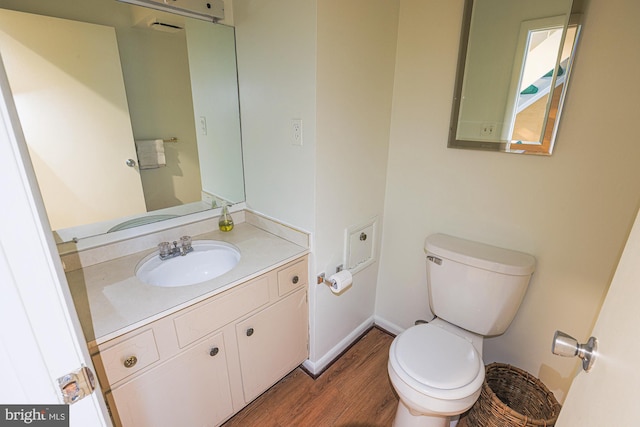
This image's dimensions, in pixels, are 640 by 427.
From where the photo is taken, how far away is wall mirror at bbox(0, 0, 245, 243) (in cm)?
110

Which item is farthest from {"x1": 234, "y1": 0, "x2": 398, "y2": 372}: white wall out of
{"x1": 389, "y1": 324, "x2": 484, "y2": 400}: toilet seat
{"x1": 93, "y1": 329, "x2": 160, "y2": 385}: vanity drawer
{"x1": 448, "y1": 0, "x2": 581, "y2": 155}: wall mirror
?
{"x1": 93, "y1": 329, "x2": 160, "y2": 385}: vanity drawer

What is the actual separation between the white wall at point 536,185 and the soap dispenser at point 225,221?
95 cm

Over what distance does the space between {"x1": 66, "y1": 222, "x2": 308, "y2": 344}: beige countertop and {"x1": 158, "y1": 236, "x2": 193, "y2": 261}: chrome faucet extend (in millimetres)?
84

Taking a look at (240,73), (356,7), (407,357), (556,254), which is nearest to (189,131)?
(240,73)

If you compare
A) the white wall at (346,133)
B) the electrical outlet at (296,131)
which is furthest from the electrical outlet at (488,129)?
the electrical outlet at (296,131)

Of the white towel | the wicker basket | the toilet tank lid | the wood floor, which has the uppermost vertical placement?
the white towel

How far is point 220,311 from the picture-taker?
3.97ft

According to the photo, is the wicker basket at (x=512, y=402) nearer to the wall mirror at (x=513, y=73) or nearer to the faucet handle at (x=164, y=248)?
the wall mirror at (x=513, y=73)

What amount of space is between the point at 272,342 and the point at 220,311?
394 mm

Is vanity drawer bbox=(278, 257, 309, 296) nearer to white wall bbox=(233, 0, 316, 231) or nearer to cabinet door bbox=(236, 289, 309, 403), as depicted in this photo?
cabinet door bbox=(236, 289, 309, 403)

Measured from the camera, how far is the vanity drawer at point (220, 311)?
3.68 ft

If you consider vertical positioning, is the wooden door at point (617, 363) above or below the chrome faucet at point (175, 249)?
above

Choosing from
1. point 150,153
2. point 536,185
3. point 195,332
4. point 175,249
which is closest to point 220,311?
point 195,332

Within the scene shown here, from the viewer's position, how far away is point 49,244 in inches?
19.7
